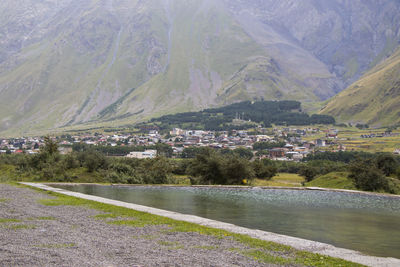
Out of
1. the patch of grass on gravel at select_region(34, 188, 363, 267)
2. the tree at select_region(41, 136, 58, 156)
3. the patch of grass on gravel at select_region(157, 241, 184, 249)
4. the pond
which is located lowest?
the pond

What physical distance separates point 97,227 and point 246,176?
51623 millimetres

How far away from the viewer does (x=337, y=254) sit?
1669cm

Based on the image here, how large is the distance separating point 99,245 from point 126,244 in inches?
44.1

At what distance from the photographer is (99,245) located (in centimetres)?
1622

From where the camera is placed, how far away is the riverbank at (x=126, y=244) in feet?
46.0

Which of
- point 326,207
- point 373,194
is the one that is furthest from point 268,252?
point 373,194

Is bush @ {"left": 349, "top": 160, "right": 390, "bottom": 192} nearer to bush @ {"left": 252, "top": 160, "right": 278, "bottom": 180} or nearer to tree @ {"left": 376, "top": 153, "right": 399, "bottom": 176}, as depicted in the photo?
tree @ {"left": 376, "top": 153, "right": 399, "bottom": 176}

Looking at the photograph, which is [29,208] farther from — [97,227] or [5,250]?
[5,250]

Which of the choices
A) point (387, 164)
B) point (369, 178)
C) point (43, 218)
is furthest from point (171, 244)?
point (387, 164)

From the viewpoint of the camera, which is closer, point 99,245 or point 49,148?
point 99,245

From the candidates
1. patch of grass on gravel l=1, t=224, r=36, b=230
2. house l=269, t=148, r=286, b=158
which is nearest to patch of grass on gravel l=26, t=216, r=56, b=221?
patch of grass on gravel l=1, t=224, r=36, b=230

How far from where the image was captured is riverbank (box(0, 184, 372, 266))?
14031 millimetres

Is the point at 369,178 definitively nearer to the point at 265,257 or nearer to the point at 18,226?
the point at 265,257

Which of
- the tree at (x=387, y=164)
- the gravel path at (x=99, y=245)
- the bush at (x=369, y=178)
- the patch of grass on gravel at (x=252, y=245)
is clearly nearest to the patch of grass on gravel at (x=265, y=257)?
the patch of grass on gravel at (x=252, y=245)
